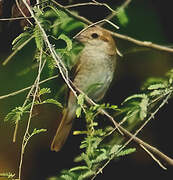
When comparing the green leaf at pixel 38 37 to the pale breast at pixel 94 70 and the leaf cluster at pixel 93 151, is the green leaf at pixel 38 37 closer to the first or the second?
the leaf cluster at pixel 93 151

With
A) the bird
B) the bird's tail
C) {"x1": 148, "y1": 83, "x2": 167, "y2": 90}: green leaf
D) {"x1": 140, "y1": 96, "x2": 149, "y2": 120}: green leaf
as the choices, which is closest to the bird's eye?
the bird

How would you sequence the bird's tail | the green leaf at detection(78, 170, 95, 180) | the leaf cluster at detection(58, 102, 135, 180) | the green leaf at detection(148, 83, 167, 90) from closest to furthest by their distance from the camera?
the leaf cluster at detection(58, 102, 135, 180) < the green leaf at detection(78, 170, 95, 180) < the green leaf at detection(148, 83, 167, 90) < the bird's tail

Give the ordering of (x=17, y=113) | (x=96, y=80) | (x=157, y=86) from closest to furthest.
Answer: (x=17, y=113), (x=157, y=86), (x=96, y=80)

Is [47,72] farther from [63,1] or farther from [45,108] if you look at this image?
[45,108]

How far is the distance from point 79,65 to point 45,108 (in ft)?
1.20

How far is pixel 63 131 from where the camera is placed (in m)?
3.47

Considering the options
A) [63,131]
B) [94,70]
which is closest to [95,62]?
[94,70]

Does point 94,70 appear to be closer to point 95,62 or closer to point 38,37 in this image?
point 95,62

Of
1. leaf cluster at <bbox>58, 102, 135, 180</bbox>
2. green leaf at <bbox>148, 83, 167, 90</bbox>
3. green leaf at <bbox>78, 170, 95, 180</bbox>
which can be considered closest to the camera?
leaf cluster at <bbox>58, 102, 135, 180</bbox>

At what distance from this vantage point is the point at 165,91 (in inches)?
86.1

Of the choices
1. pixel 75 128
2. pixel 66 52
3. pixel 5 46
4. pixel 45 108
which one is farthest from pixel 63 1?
pixel 75 128

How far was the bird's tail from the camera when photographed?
3205 millimetres

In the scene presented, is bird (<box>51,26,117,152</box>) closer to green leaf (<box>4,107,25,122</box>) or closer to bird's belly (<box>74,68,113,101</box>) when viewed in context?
bird's belly (<box>74,68,113,101</box>)

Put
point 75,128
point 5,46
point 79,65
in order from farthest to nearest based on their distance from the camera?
point 75,128, point 79,65, point 5,46
